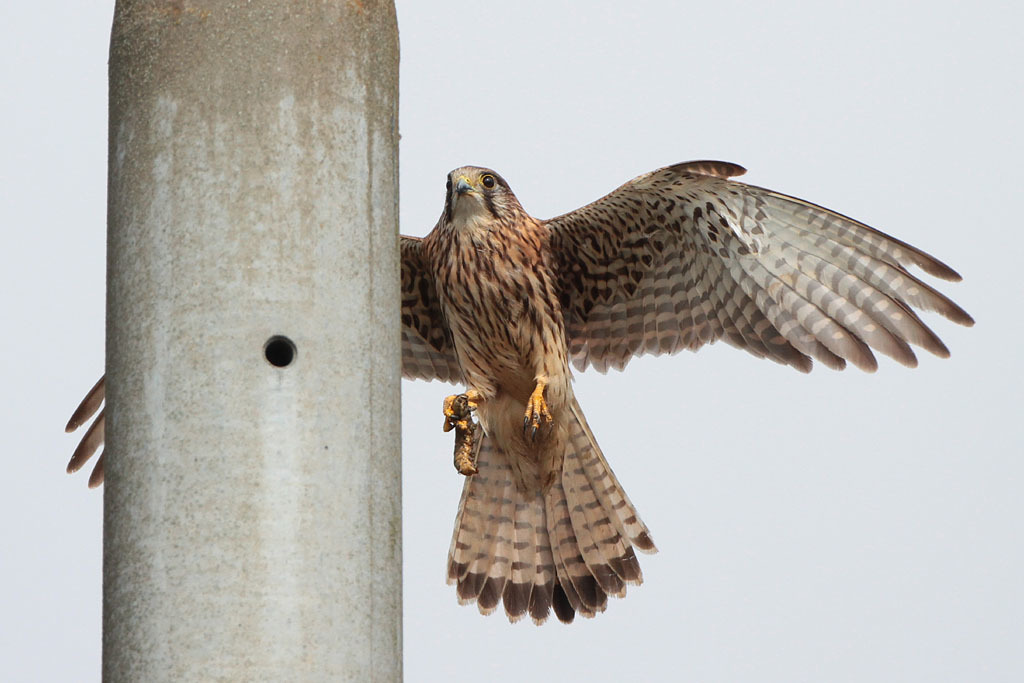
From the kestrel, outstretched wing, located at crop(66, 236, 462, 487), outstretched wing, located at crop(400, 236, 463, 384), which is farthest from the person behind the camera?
outstretched wing, located at crop(400, 236, 463, 384)

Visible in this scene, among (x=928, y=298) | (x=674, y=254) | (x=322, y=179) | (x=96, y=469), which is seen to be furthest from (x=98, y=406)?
(x=928, y=298)

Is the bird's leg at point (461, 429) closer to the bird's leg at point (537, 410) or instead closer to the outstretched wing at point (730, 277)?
the bird's leg at point (537, 410)

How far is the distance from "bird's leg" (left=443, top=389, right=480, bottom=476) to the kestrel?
0.01 meters

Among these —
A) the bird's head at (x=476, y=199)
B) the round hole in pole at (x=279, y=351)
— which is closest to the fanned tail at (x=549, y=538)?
the bird's head at (x=476, y=199)

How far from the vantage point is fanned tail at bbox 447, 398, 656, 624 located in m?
7.39

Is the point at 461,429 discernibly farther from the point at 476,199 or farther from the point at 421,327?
the point at 476,199

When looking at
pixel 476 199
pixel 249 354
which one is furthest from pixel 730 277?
pixel 249 354

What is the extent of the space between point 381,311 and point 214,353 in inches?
21.0

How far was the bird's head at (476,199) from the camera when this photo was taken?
6.93 meters

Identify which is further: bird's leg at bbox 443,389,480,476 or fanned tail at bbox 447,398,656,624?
fanned tail at bbox 447,398,656,624

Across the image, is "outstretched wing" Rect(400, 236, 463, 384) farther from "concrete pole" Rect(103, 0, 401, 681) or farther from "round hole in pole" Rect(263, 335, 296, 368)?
"round hole in pole" Rect(263, 335, 296, 368)

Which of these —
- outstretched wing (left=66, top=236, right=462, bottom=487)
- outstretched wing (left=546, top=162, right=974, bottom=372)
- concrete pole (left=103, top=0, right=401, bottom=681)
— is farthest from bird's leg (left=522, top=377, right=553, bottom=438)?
concrete pole (left=103, top=0, right=401, bottom=681)

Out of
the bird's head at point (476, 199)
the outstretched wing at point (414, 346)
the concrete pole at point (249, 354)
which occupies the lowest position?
the concrete pole at point (249, 354)

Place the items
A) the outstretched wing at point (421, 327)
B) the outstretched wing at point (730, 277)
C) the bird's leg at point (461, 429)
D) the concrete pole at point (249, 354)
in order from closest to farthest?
1. the concrete pole at point (249, 354)
2. the outstretched wing at point (730, 277)
3. the bird's leg at point (461, 429)
4. the outstretched wing at point (421, 327)
